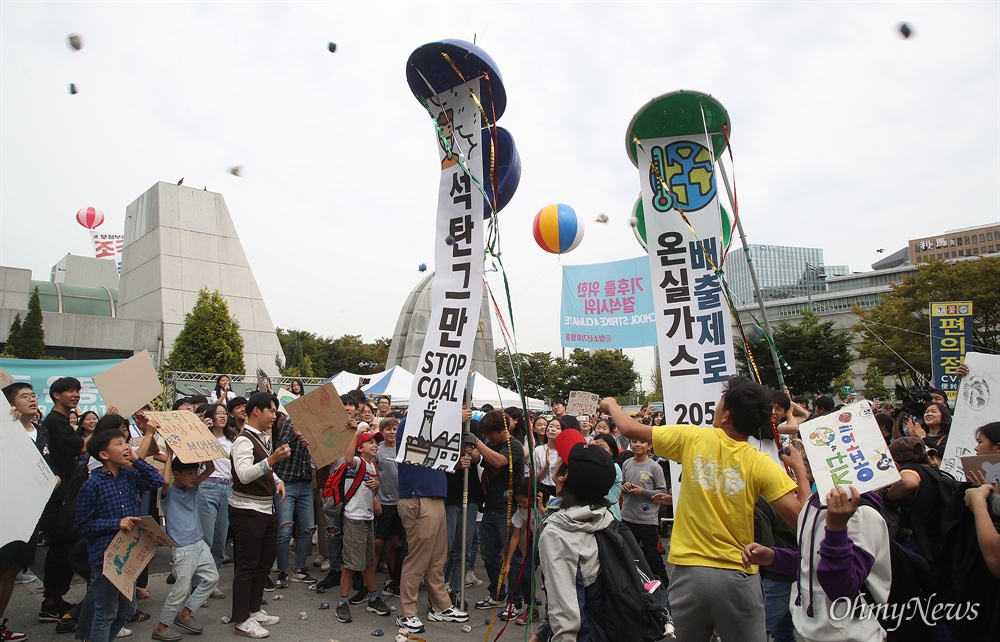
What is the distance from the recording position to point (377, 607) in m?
6.03

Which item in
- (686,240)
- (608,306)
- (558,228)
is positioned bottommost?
(686,240)

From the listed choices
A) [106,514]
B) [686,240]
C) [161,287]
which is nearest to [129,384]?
[106,514]

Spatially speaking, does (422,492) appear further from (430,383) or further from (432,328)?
(432,328)

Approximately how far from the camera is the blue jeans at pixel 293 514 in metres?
6.82

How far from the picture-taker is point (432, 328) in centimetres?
569

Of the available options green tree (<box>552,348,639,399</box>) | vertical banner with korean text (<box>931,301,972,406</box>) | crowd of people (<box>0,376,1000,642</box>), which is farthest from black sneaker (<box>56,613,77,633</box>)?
green tree (<box>552,348,639,399</box>)

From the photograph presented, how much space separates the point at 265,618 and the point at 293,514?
1561 millimetres

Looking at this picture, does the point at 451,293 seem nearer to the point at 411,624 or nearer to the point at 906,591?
the point at 411,624

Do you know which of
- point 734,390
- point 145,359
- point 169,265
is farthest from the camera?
point 169,265

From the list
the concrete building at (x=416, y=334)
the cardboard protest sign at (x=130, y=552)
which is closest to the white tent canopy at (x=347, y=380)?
the concrete building at (x=416, y=334)

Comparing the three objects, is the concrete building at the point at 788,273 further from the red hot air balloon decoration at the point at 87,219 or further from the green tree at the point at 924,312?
the red hot air balloon decoration at the point at 87,219

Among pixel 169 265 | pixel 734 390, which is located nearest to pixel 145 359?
pixel 734 390

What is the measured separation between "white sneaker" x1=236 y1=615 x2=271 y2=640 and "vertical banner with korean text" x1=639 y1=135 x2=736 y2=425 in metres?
3.82

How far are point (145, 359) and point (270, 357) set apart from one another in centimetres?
2146
